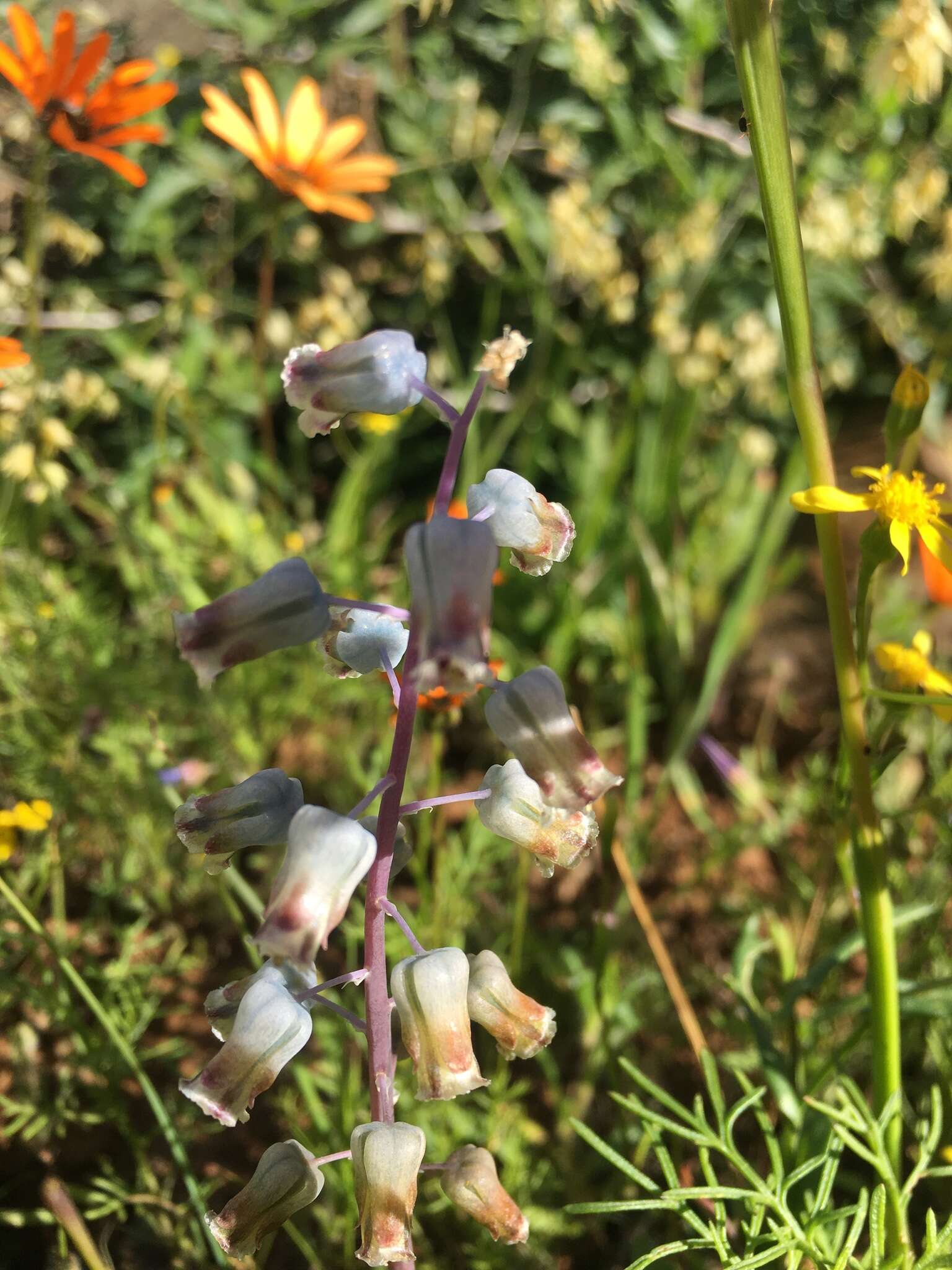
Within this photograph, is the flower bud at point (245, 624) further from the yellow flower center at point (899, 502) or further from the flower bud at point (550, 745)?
the yellow flower center at point (899, 502)

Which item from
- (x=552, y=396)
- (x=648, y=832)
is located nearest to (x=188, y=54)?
(x=552, y=396)

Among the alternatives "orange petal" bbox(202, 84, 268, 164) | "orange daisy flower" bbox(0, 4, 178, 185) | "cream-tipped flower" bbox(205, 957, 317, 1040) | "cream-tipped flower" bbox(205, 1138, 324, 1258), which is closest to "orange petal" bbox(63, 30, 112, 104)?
"orange daisy flower" bbox(0, 4, 178, 185)

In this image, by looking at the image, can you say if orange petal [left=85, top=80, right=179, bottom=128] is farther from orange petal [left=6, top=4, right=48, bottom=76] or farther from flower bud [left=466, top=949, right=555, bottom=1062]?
flower bud [left=466, top=949, right=555, bottom=1062]

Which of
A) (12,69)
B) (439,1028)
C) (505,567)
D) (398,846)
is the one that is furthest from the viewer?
(505,567)

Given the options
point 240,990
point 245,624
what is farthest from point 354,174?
point 240,990

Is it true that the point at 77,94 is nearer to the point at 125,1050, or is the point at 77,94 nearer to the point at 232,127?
the point at 232,127

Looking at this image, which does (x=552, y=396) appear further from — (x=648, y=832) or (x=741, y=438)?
(x=648, y=832)
